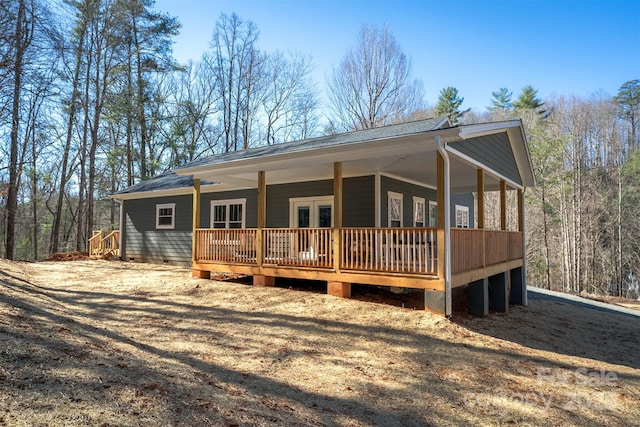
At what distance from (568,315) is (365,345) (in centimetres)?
834

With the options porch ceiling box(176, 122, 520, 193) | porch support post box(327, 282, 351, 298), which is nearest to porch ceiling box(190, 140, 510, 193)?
porch ceiling box(176, 122, 520, 193)

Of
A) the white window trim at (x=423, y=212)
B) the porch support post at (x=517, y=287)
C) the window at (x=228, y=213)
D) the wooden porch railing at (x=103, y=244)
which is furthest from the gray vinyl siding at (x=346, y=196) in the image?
the wooden porch railing at (x=103, y=244)

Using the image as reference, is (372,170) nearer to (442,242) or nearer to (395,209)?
(395,209)

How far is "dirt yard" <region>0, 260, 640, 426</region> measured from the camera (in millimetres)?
3393

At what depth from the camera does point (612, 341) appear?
8320 mm

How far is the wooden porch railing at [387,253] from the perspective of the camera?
7262 mm

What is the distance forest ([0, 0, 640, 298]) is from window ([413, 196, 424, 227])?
12.0 meters

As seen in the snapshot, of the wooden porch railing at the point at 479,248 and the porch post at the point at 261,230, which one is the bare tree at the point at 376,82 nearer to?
the wooden porch railing at the point at 479,248

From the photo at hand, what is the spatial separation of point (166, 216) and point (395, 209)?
9315mm

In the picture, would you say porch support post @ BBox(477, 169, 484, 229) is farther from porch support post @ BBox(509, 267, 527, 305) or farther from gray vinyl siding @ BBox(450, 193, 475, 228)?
gray vinyl siding @ BBox(450, 193, 475, 228)

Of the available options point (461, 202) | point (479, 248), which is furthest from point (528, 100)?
point (479, 248)

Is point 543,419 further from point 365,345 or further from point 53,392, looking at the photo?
point 53,392

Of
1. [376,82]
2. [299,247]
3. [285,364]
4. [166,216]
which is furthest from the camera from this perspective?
[376,82]

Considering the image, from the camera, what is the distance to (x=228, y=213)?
45.2 ft
